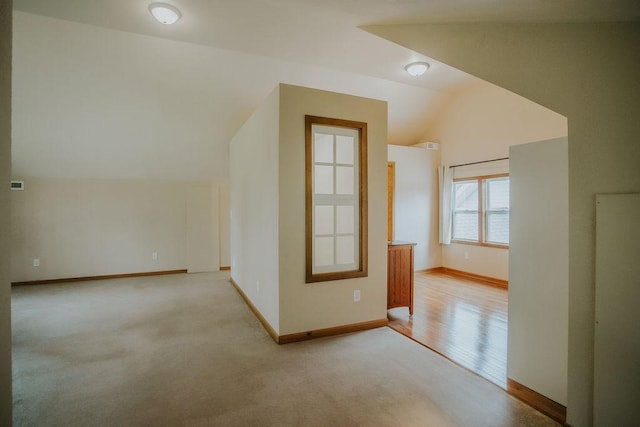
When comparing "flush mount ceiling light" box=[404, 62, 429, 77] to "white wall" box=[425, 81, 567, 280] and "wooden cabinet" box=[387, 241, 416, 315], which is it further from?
"wooden cabinet" box=[387, 241, 416, 315]

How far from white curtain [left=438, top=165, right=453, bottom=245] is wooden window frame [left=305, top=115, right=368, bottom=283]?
12.0 feet

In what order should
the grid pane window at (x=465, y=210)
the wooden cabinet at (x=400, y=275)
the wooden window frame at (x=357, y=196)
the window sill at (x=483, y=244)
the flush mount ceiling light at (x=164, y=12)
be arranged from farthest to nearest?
the grid pane window at (x=465, y=210) < the window sill at (x=483, y=244) < the wooden cabinet at (x=400, y=275) < the wooden window frame at (x=357, y=196) < the flush mount ceiling light at (x=164, y=12)

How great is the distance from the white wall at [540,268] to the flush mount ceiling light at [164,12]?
→ 10.9 ft

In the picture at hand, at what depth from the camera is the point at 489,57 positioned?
5.90 ft

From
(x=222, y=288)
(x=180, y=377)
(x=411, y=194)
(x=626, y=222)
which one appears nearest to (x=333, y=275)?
(x=180, y=377)

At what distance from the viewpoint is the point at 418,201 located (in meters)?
6.30

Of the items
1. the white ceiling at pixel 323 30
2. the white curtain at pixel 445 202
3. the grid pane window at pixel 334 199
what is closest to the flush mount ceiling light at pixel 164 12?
the white ceiling at pixel 323 30

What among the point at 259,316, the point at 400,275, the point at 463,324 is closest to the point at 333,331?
the point at 259,316

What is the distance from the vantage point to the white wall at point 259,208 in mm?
3043

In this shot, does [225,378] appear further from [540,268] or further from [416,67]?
[416,67]

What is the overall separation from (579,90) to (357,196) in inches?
77.0

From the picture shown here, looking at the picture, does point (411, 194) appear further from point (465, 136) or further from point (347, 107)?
point (347, 107)

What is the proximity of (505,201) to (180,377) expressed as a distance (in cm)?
547

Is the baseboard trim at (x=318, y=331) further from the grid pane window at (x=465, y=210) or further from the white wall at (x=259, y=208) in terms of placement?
the grid pane window at (x=465, y=210)
